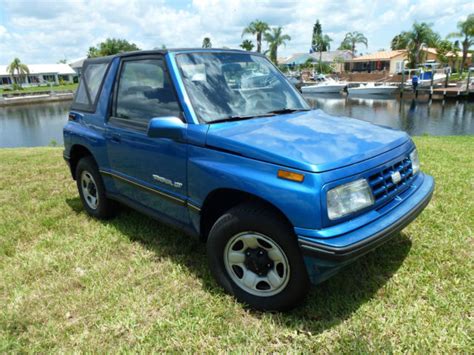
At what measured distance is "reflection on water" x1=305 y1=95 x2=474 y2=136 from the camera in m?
22.6

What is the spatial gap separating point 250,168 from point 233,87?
108 centimetres

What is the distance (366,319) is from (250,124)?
1693mm

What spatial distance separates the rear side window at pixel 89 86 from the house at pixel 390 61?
2614 inches

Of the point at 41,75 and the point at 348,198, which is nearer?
the point at 348,198

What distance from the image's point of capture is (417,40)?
187 feet

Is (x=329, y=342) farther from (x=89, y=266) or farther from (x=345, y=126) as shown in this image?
(x=89, y=266)

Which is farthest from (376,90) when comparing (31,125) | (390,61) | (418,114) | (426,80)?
(31,125)

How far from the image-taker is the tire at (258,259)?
2.52 m

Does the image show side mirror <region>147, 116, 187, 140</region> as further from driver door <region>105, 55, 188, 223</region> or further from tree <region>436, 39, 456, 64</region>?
tree <region>436, 39, 456, 64</region>

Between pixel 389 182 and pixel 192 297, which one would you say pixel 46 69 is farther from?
A: pixel 389 182

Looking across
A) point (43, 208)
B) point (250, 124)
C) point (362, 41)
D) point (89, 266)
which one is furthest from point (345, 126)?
point (362, 41)

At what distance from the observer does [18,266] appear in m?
3.60

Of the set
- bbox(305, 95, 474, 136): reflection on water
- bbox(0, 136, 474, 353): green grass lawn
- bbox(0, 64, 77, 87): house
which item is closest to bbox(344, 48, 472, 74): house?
bbox(305, 95, 474, 136): reflection on water

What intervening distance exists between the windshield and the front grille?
116 cm
